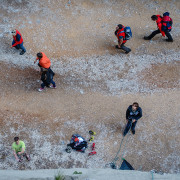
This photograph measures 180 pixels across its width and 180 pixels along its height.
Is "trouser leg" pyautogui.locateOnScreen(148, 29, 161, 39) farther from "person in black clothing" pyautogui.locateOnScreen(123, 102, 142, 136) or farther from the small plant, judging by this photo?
the small plant

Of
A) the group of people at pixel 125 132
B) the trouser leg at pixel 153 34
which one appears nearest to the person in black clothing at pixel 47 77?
the group of people at pixel 125 132

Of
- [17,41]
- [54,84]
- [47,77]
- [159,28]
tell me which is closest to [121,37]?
[159,28]

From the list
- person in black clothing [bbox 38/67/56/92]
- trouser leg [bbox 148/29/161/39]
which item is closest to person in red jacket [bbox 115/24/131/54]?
trouser leg [bbox 148/29/161/39]

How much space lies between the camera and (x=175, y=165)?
8094 mm

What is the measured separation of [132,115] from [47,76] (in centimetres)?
336

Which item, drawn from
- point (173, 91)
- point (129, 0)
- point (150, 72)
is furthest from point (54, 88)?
point (129, 0)

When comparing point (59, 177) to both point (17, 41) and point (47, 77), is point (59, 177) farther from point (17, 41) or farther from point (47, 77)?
point (17, 41)

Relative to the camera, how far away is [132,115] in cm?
780

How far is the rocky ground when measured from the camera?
27.1 feet

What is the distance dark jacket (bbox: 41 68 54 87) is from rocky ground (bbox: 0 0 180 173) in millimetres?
639

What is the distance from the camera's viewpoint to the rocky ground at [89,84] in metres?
8.27

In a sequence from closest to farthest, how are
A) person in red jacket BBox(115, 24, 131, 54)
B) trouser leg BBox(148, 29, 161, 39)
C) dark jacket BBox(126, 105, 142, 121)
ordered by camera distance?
dark jacket BBox(126, 105, 142, 121) → person in red jacket BBox(115, 24, 131, 54) → trouser leg BBox(148, 29, 161, 39)

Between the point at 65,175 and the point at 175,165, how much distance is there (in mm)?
3896

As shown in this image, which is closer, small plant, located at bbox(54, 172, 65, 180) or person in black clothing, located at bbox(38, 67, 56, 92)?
small plant, located at bbox(54, 172, 65, 180)
